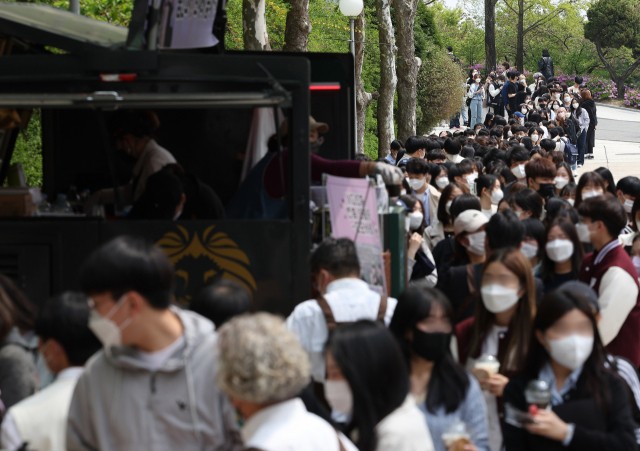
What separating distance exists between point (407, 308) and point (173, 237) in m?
1.94

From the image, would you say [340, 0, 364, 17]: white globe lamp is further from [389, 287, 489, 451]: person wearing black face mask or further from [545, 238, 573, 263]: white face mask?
[389, 287, 489, 451]: person wearing black face mask

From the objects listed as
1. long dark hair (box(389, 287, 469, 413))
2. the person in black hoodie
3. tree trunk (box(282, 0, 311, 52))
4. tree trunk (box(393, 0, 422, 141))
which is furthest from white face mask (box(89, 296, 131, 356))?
the person in black hoodie

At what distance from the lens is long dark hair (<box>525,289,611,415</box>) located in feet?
11.6

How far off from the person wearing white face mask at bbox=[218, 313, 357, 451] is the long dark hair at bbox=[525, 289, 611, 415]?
1385mm

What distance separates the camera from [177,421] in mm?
2838

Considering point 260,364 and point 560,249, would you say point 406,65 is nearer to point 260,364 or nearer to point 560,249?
point 560,249

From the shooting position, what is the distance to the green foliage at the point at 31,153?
32.2 feet

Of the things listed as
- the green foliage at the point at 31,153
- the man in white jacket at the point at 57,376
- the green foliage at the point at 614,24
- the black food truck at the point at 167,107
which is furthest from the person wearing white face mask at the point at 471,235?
the green foliage at the point at 614,24

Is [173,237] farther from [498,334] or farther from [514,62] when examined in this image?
[514,62]

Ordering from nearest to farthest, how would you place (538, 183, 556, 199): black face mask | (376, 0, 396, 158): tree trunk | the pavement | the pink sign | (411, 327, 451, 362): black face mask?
(411, 327, 451, 362): black face mask → the pink sign → (538, 183, 556, 199): black face mask → (376, 0, 396, 158): tree trunk → the pavement

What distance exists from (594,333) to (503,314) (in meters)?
0.75

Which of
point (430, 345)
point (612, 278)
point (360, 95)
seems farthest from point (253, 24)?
point (430, 345)

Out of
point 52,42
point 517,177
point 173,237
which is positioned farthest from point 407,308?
point 517,177

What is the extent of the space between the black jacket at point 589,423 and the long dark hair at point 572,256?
195 centimetres
